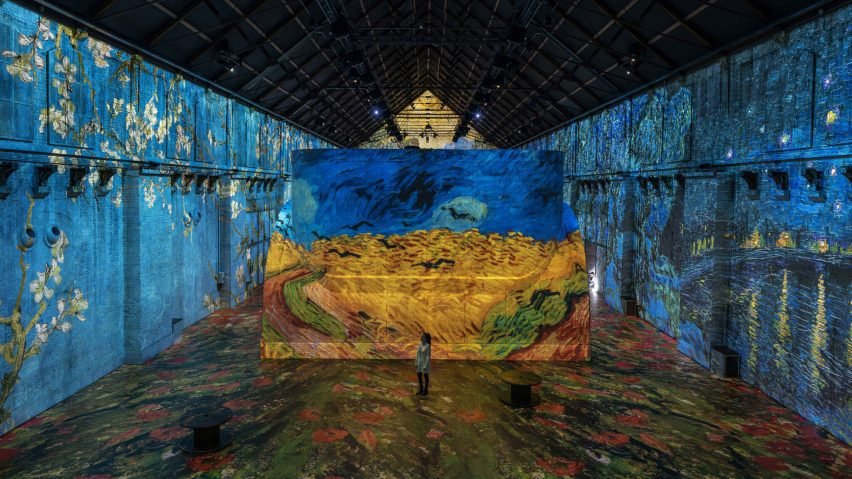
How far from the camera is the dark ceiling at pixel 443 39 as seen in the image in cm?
1251

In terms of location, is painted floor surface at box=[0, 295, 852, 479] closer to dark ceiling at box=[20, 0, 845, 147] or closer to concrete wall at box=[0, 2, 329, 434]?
concrete wall at box=[0, 2, 329, 434]

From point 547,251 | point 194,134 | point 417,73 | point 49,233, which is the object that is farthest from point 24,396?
point 417,73

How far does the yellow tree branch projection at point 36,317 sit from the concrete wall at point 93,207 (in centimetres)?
2

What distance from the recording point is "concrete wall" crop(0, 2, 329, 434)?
9.46 metres

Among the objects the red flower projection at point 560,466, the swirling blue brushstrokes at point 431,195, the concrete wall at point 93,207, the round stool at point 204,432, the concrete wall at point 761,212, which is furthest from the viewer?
the swirling blue brushstrokes at point 431,195

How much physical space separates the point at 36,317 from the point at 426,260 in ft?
28.0

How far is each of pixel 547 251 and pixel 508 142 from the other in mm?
30581

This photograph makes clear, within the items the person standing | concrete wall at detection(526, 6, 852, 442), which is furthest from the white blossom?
concrete wall at detection(526, 6, 852, 442)

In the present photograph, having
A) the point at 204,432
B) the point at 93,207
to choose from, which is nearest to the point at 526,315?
the point at 204,432

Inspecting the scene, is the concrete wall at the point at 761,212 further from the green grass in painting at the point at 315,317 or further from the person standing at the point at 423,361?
the green grass in painting at the point at 315,317

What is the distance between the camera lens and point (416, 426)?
10.2m

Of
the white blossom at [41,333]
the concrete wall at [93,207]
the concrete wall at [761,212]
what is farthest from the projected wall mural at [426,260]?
the white blossom at [41,333]

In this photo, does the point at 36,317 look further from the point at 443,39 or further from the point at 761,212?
the point at 761,212

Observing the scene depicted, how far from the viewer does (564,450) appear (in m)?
9.29
